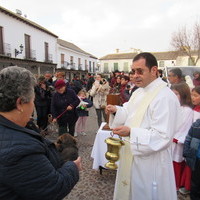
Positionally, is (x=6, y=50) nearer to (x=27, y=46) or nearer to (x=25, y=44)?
(x=25, y=44)

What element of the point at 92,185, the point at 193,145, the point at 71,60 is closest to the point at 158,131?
the point at 193,145

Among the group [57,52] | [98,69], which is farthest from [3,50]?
[98,69]

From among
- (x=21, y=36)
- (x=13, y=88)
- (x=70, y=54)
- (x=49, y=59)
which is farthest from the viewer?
(x=70, y=54)

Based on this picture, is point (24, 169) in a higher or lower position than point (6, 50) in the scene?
lower

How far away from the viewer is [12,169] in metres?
1.00

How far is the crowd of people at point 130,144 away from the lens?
105cm

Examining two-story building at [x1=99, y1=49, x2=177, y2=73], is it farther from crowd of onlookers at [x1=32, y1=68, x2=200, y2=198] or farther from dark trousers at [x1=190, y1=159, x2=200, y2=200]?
dark trousers at [x1=190, y1=159, x2=200, y2=200]

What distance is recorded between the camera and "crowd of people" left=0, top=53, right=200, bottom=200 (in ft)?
3.43

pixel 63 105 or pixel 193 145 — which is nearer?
pixel 193 145

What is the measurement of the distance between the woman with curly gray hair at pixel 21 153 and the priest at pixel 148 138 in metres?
0.76

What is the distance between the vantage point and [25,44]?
73.0ft

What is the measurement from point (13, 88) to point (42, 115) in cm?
509

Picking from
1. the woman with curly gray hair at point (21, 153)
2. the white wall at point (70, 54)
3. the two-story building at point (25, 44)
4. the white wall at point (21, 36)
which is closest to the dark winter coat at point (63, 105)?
the woman with curly gray hair at point (21, 153)

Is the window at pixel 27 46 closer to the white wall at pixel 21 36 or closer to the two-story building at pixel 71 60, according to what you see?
the white wall at pixel 21 36
